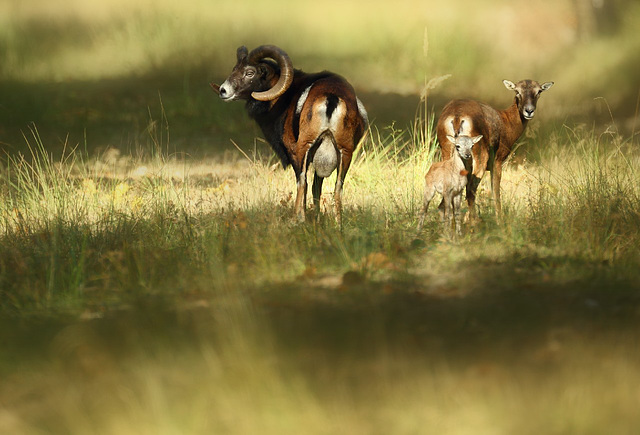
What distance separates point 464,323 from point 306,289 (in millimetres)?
1600

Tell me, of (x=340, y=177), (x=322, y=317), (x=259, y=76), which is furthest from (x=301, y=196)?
(x=322, y=317)

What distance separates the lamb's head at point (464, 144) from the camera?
830cm

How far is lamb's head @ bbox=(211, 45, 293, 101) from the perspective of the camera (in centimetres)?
968

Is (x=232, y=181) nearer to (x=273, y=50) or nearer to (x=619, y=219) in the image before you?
(x=273, y=50)

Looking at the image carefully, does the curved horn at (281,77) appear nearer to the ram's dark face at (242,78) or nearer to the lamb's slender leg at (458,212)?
the ram's dark face at (242,78)

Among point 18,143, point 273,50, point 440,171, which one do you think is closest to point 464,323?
point 440,171

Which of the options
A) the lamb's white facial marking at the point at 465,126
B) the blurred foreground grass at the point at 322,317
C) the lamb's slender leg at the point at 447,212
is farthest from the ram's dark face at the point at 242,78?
the lamb's slender leg at the point at 447,212

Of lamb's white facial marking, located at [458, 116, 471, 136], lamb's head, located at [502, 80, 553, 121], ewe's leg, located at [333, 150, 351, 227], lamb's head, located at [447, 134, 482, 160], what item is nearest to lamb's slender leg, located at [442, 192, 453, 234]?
lamb's head, located at [447, 134, 482, 160]

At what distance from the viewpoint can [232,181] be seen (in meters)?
12.7

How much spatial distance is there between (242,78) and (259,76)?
210 millimetres

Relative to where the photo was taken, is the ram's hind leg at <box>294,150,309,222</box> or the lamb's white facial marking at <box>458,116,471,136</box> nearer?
the lamb's white facial marking at <box>458,116,471,136</box>

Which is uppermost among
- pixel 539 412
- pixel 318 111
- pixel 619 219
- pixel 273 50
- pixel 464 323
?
pixel 273 50

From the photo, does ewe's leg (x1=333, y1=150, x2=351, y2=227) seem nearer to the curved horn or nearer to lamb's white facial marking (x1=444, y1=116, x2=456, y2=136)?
lamb's white facial marking (x1=444, y1=116, x2=456, y2=136)

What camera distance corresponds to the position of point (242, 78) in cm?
996
